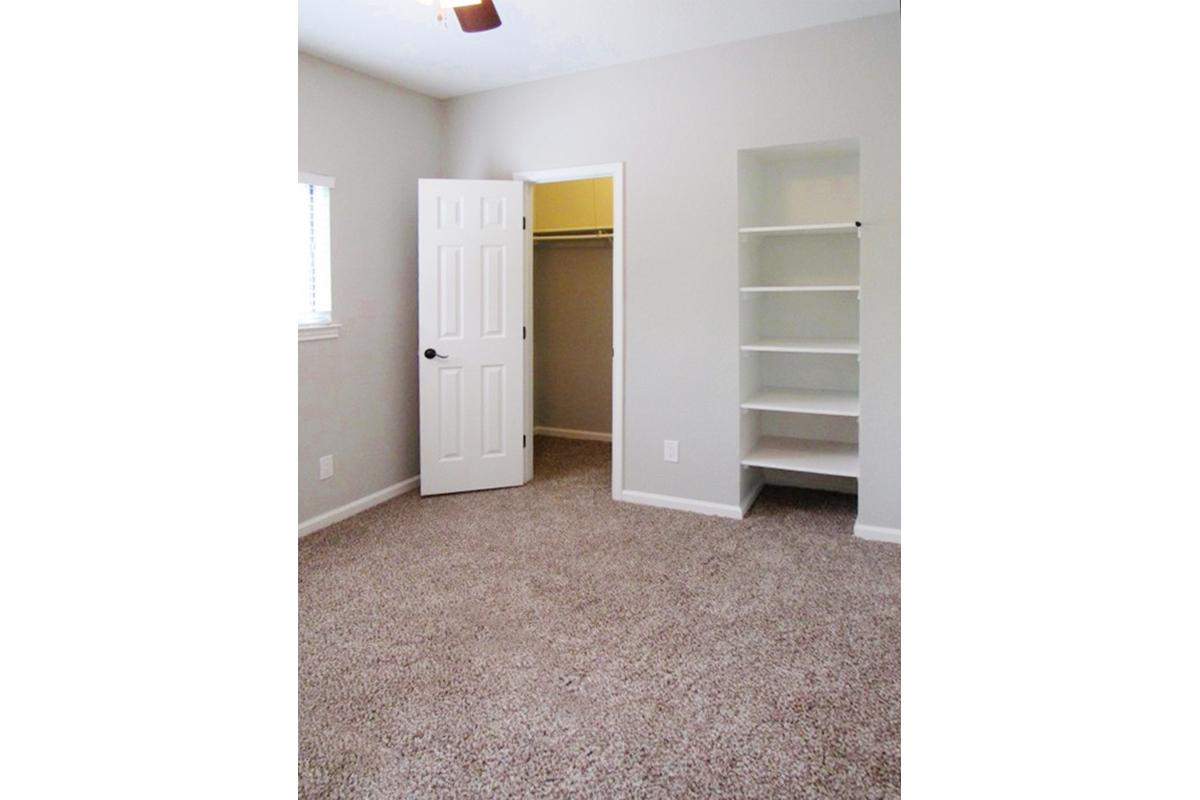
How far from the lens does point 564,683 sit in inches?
84.7

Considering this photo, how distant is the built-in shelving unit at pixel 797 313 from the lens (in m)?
3.79

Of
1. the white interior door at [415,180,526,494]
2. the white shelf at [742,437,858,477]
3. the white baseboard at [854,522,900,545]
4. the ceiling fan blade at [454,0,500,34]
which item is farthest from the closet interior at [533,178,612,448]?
the ceiling fan blade at [454,0,500,34]

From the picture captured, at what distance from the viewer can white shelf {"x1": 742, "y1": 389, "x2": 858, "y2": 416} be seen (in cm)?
359

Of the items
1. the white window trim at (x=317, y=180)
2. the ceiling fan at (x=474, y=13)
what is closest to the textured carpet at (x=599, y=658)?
the white window trim at (x=317, y=180)

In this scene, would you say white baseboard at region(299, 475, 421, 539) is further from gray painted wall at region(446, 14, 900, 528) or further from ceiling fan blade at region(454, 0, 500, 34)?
ceiling fan blade at region(454, 0, 500, 34)

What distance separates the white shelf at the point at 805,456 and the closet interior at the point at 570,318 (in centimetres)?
209

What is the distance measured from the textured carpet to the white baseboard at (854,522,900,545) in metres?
0.05

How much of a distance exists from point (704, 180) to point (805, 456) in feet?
5.32

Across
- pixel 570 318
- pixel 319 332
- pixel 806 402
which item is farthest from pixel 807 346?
pixel 570 318

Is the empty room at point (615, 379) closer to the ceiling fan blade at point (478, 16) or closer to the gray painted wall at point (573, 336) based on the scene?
the ceiling fan blade at point (478, 16)

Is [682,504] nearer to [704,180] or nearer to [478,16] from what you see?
[704,180]
